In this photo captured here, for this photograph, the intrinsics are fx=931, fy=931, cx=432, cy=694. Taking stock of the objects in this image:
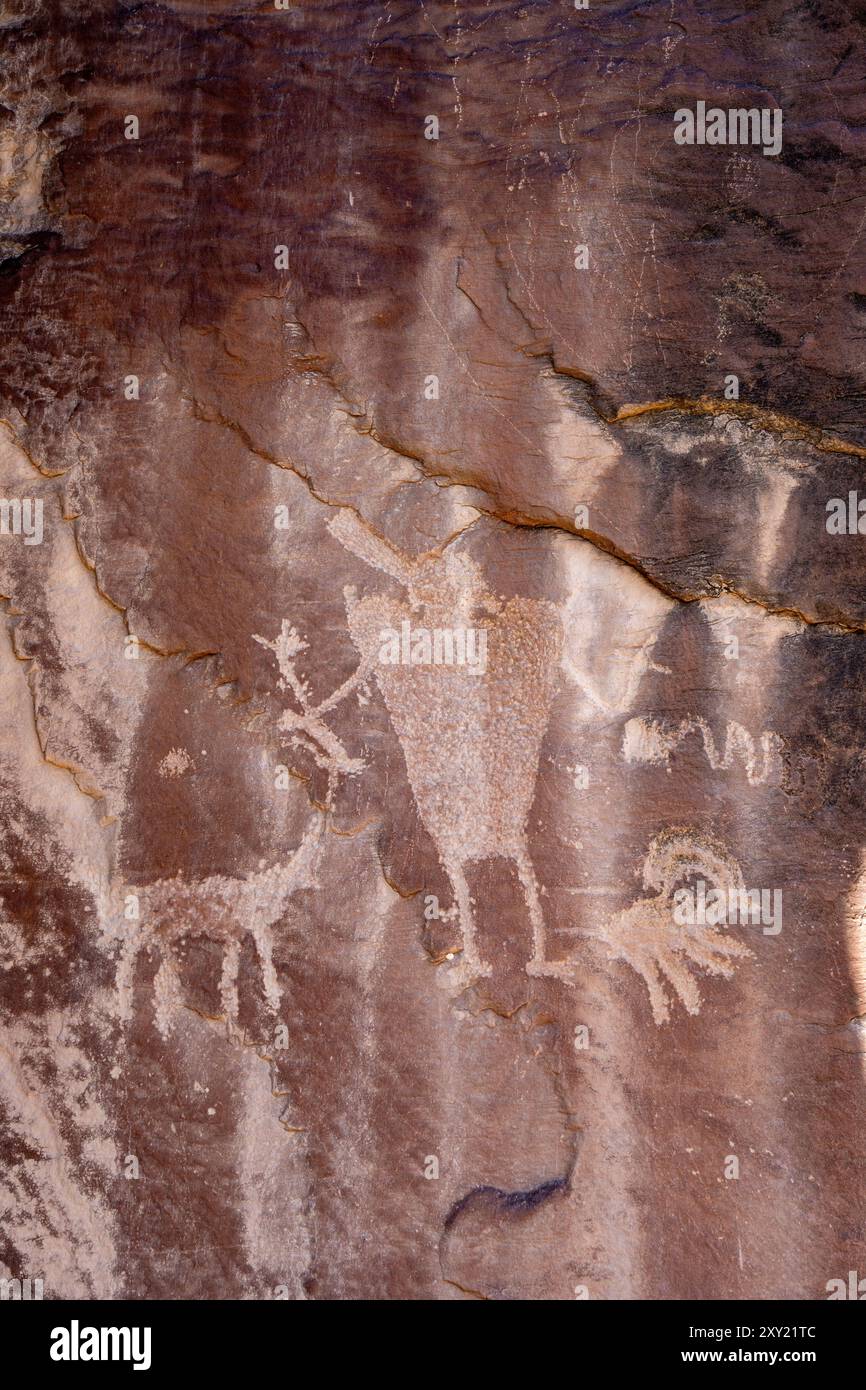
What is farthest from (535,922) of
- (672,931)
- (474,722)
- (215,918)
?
(215,918)

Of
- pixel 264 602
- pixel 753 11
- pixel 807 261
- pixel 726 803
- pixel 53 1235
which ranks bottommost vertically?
pixel 53 1235

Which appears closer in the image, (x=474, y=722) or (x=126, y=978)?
(x=474, y=722)

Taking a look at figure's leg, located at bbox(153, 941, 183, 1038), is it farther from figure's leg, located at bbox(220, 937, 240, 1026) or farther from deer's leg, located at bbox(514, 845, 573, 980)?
deer's leg, located at bbox(514, 845, 573, 980)

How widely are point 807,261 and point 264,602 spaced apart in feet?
5.46

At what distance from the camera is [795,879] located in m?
2.43

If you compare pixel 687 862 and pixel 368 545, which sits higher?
pixel 368 545

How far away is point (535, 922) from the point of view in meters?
2.48

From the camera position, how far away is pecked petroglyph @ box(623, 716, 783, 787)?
2438mm

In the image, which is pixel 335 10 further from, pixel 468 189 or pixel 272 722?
pixel 272 722

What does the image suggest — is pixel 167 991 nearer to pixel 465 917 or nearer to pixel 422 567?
pixel 465 917

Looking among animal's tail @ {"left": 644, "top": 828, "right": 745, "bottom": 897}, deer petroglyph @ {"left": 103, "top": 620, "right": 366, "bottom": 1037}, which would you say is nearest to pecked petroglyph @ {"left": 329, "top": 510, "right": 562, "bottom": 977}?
deer petroglyph @ {"left": 103, "top": 620, "right": 366, "bottom": 1037}

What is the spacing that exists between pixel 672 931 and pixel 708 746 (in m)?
0.49

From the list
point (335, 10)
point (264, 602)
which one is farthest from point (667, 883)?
point (335, 10)

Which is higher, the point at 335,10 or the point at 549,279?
the point at 335,10
